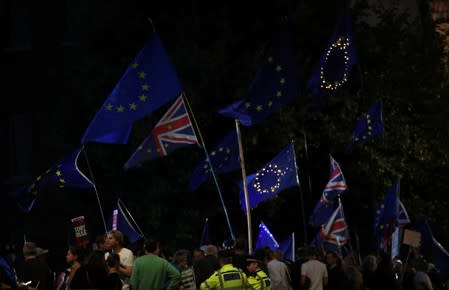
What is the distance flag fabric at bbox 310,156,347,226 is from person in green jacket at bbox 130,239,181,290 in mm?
11269

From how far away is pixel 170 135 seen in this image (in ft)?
68.5

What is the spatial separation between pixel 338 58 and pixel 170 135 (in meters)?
4.42

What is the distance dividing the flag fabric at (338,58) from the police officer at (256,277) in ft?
20.1

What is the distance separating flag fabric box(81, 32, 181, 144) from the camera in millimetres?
19750

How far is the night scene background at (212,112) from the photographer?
30.1m

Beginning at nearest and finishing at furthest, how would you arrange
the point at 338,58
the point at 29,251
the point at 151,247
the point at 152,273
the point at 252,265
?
1. the point at 152,273
2. the point at 151,247
3. the point at 29,251
4. the point at 252,265
5. the point at 338,58

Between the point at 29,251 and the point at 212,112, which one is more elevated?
the point at 212,112

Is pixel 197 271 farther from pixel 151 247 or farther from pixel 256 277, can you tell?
pixel 151 247

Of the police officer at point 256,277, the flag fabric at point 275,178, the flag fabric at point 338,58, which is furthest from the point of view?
the flag fabric at point 275,178

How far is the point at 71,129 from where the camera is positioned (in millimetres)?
32062

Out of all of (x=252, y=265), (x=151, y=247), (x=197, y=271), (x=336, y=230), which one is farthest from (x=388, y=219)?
(x=151, y=247)

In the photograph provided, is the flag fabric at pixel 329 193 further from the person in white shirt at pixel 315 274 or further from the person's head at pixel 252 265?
the person's head at pixel 252 265

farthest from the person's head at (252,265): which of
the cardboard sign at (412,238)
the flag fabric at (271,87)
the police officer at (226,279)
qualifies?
the cardboard sign at (412,238)

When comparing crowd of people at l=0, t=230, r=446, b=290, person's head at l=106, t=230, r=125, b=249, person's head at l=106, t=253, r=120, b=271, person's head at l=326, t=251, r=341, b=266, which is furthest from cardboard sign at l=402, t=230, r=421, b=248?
person's head at l=106, t=253, r=120, b=271
